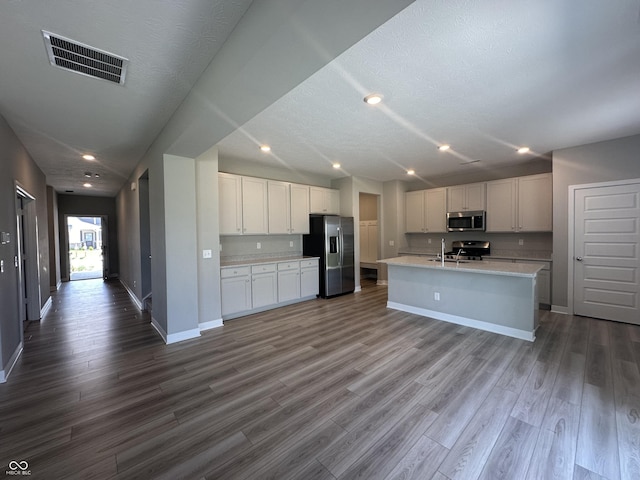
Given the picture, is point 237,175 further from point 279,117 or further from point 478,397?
point 478,397

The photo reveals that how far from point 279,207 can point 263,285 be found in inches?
61.5

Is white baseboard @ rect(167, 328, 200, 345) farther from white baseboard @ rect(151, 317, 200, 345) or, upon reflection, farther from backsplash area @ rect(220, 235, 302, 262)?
backsplash area @ rect(220, 235, 302, 262)

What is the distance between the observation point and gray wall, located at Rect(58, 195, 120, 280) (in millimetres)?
8328

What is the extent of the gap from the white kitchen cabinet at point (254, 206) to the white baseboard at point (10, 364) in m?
3.08

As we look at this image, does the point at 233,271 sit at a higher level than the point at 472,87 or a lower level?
lower

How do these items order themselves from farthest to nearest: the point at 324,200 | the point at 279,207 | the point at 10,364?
the point at 324,200 → the point at 279,207 → the point at 10,364

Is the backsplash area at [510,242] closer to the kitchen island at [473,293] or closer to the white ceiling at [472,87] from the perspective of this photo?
the kitchen island at [473,293]

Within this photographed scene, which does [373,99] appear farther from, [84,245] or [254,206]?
[84,245]

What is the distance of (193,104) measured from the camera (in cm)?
240

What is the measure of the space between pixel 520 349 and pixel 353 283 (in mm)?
3415

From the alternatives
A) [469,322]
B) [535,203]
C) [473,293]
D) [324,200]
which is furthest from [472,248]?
[324,200]

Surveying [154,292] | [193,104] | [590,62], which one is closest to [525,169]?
[590,62]

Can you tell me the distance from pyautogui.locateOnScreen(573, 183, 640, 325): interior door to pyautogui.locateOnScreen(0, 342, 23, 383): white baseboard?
24.3ft

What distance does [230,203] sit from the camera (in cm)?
458
